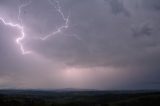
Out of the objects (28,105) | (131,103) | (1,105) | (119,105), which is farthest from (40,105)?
→ (131,103)

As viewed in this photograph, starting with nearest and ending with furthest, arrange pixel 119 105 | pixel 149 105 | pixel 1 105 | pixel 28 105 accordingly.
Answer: pixel 1 105, pixel 28 105, pixel 149 105, pixel 119 105

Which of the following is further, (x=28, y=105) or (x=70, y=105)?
(x=70, y=105)

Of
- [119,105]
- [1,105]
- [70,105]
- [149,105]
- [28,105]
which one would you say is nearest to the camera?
[1,105]

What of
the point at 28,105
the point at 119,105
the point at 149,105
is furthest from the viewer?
the point at 119,105

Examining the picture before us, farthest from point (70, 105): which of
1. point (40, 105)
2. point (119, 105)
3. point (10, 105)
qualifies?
point (119, 105)

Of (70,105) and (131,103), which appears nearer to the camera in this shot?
(70,105)

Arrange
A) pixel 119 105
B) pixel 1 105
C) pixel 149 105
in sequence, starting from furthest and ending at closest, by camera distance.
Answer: pixel 119 105, pixel 149 105, pixel 1 105

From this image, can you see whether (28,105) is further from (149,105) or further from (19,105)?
(149,105)

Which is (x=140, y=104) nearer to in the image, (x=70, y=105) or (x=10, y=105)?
(x=70, y=105)
